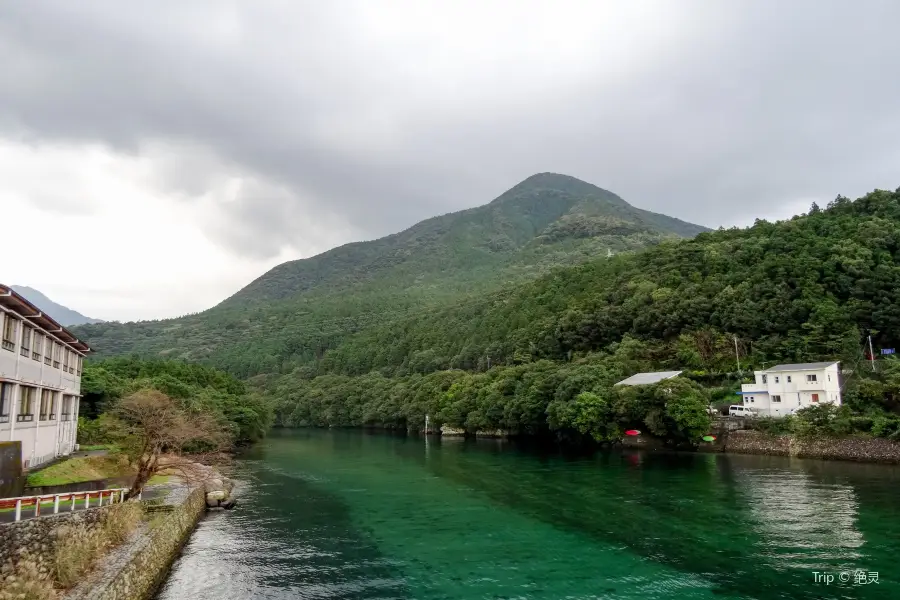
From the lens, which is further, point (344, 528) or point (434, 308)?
point (434, 308)

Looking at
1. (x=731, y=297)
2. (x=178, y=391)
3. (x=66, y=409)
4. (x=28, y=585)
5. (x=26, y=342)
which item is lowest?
(x=28, y=585)

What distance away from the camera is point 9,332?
75.4 feet

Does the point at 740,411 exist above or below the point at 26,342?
below

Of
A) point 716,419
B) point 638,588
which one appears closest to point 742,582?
point 638,588

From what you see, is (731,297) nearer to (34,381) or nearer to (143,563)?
(143,563)

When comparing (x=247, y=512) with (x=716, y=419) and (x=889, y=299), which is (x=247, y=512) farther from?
(x=889, y=299)

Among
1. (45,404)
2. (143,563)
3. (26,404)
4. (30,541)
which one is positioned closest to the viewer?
(30,541)

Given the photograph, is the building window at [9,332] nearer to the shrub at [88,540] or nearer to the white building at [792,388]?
the shrub at [88,540]

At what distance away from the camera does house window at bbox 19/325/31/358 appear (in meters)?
24.8

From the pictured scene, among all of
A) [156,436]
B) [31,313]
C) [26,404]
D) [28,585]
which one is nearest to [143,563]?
[28,585]

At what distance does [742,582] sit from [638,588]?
10.6 ft

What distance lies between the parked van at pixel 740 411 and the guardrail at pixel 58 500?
4912cm

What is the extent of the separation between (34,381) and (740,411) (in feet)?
180

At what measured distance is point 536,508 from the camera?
27141mm
